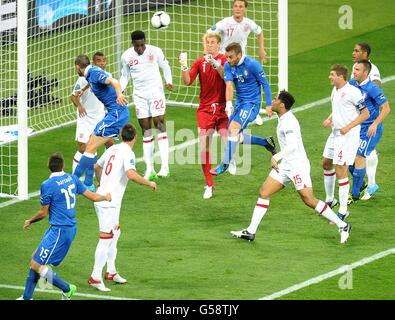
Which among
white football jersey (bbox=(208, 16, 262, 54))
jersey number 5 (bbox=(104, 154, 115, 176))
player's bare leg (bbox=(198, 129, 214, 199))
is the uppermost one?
white football jersey (bbox=(208, 16, 262, 54))

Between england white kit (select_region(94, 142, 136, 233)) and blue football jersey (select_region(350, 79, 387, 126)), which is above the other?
blue football jersey (select_region(350, 79, 387, 126))

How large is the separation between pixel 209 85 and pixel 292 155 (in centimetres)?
315

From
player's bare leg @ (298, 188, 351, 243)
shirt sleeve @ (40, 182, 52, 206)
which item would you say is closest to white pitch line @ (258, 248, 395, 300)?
player's bare leg @ (298, 188, 351, 243)

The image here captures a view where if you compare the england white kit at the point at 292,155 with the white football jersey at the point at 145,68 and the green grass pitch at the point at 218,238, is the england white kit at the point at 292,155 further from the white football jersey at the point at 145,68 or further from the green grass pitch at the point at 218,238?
the white football jersey at the point at 145,68

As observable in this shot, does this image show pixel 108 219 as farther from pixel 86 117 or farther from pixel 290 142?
pixel 86 117

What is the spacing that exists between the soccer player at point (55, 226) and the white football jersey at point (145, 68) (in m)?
5.62

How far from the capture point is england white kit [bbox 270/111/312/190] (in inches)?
709

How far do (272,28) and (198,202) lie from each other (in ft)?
31.6

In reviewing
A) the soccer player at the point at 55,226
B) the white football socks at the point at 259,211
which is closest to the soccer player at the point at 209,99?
the white football socks at the point at 259,211

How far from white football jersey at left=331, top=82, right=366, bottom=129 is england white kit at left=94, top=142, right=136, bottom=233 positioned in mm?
3740

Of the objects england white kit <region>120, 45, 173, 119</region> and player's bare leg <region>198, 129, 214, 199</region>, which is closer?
player's bare leg <region>198, 129, 214, 199</region>

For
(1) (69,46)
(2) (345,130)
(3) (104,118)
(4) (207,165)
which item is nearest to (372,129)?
(2) (345,130)

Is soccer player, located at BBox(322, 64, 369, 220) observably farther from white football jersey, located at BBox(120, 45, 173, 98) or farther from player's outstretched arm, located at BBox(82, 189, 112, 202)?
player's outstretched arm, located at BBox(82, 189, 112, 202)

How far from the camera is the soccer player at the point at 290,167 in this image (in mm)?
18016
